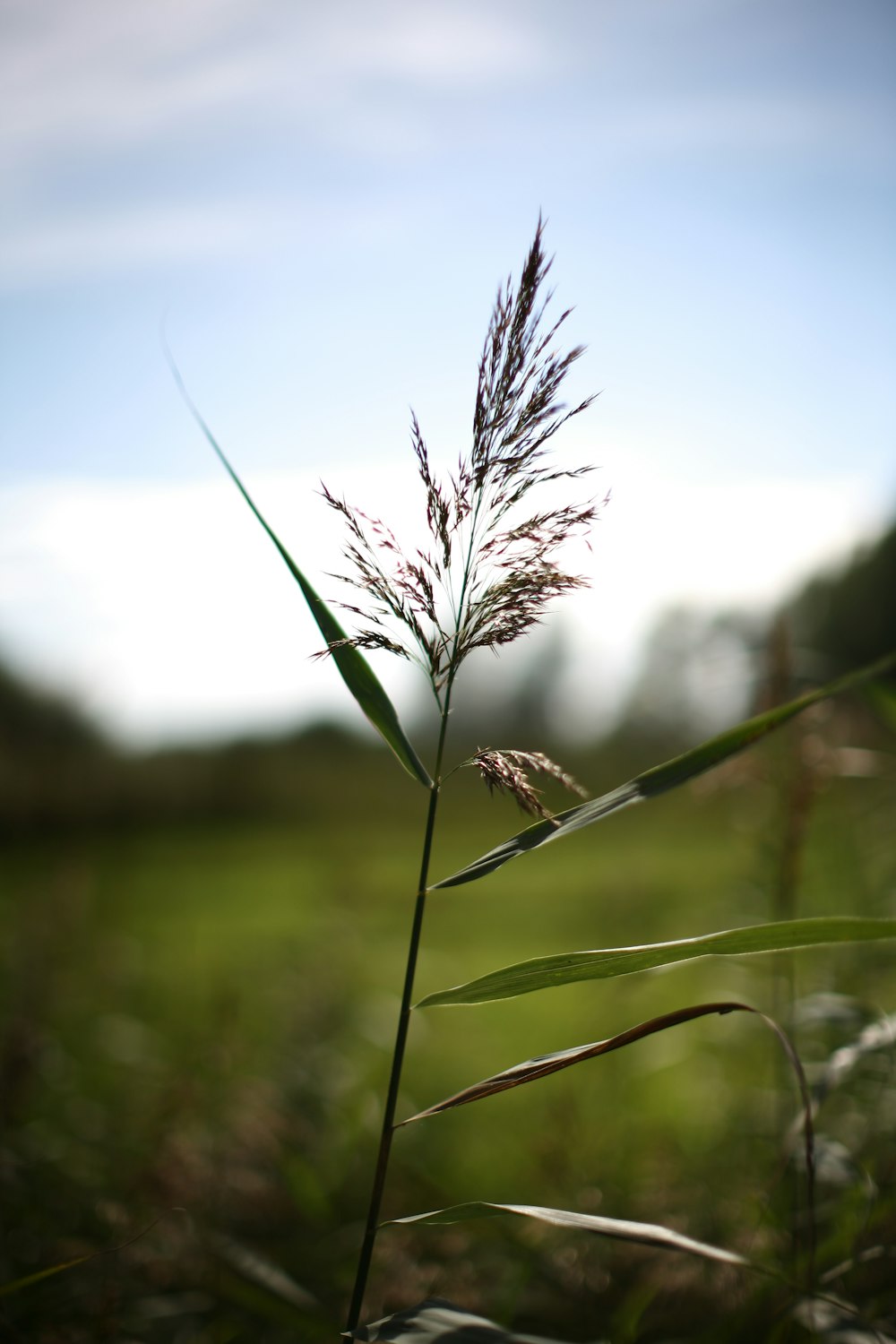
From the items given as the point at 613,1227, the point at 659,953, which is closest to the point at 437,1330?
the point at 613,1227

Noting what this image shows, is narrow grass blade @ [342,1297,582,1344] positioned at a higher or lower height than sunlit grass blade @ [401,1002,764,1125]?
lower

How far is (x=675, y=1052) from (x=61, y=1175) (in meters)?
1.33

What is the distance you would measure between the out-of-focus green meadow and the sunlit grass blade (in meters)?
0.22

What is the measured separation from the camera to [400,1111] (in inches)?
73.1

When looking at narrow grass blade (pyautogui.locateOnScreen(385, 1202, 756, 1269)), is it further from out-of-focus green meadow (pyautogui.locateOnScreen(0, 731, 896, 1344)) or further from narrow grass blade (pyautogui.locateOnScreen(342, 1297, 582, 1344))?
out-of-focus green meadow (pyautogui.locateOnScreen(0, 731, 896, 1344))

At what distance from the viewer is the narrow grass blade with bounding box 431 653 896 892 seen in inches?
24.2

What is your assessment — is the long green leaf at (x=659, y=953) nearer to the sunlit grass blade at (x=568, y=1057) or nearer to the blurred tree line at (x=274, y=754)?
the sunlit grass blade at (x=568, y=1057)

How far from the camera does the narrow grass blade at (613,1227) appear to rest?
0.51 m

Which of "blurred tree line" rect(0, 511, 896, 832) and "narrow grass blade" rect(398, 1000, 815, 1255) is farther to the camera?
"blurred tree line" rect(0, 511, 896, 832)

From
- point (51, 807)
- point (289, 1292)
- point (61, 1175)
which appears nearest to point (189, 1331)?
point (289, 1292)

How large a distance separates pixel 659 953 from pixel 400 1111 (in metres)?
1.51

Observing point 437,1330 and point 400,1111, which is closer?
point 437,1330

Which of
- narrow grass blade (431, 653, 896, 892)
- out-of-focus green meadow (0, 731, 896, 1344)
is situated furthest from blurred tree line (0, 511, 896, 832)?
narrow grass blade (431, 653, 896, 892)

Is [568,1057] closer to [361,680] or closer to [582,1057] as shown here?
[582,1057]
